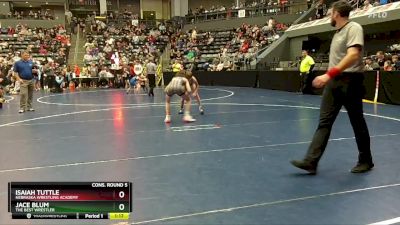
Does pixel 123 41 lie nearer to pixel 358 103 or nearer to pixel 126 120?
pixel 126 120

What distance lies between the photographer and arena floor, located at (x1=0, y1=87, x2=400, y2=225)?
12.4ft

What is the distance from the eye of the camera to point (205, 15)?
39.2m

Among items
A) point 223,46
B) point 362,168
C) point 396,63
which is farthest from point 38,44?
point 362,168

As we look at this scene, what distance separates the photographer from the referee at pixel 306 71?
17203 millimetres

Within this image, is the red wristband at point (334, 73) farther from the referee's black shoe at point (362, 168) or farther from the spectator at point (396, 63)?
the spectator at point (396, 63)

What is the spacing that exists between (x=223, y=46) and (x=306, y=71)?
1717 centimetres

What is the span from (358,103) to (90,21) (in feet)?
127

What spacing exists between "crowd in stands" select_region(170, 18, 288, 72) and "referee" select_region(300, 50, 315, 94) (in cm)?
1119

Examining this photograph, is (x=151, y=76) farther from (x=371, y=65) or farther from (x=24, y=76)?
(x=371, y=65)

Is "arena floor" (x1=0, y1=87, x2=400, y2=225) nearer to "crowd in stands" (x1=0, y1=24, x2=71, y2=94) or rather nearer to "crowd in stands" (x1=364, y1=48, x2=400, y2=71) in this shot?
"crowd in stands" (x1=364, y1=48, x2=400, y2=71)

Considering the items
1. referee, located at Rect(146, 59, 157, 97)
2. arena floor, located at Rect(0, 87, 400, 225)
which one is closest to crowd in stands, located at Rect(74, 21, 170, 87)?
referee, located at Rect(146, 59, 157, 97)

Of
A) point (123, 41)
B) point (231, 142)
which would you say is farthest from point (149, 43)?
point (231, 142)
